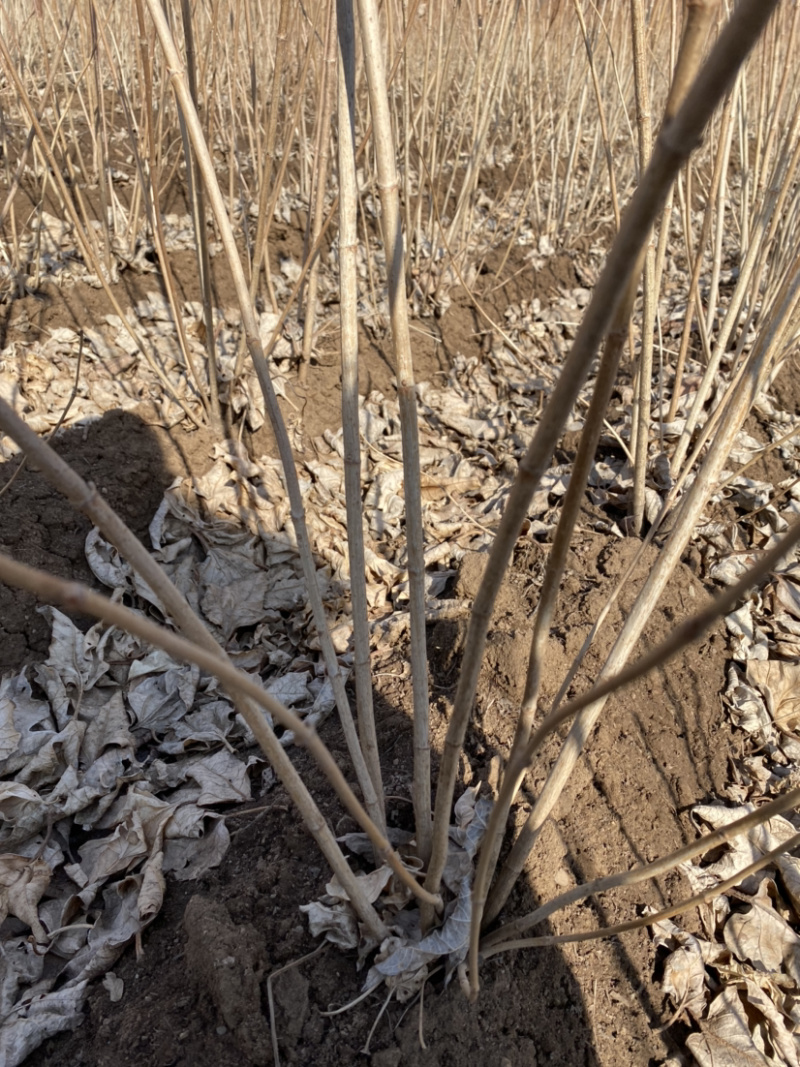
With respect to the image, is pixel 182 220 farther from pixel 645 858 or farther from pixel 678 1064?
pixel 678 1064

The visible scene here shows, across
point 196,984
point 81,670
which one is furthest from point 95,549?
point 196,984

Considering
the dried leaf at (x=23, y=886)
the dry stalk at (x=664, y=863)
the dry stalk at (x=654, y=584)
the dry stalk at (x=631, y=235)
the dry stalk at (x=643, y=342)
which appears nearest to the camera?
the dry stalk at (x=631, y=235)

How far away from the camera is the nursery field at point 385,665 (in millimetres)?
624

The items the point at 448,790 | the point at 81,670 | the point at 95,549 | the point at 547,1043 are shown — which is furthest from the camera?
the point at 95,549

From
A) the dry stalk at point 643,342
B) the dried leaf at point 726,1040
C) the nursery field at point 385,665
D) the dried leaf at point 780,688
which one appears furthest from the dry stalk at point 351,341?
the dried leaf at point 780,688

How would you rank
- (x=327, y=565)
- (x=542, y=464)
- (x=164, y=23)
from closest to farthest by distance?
(x=542, y=464)
(x=164, y=23)
(x=327, y=565)

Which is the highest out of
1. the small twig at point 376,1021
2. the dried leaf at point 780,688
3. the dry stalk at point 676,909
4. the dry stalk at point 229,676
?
the dry stalk at point 229,676

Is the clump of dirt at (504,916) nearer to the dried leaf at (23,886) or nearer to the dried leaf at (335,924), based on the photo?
the dried leaf at (335,924)

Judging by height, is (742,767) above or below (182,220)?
below

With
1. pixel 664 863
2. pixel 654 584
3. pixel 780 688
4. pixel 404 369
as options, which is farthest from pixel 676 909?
pixel 780 688

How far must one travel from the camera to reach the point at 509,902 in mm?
931

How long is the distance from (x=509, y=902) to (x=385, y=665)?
511 mm

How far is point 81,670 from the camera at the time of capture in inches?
54.9

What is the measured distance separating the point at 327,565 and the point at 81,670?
0.60 meters
